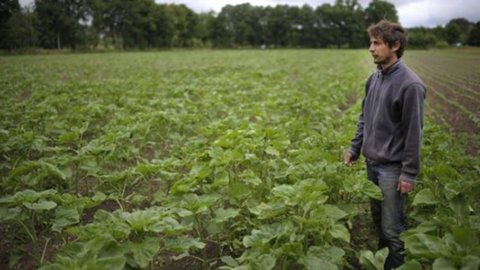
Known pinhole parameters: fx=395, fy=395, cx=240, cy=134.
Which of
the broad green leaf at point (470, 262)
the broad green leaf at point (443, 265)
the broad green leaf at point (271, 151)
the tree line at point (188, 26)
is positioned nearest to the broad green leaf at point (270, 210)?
the broad green leaf at point (443, 265)

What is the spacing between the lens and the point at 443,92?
1534 cm

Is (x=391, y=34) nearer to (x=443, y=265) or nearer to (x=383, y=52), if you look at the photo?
(x=383, y=52)

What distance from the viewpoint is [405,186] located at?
338 centimetres

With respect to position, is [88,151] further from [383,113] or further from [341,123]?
[341,123]

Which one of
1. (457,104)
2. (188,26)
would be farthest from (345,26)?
(457,104)

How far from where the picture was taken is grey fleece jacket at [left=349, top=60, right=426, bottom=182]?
10.9 ft

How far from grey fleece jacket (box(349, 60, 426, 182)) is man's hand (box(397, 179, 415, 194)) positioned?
42 mm

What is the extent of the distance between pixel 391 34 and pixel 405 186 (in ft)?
4.34

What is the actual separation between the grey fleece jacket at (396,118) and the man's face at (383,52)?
0.06m

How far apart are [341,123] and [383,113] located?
14.2 feet

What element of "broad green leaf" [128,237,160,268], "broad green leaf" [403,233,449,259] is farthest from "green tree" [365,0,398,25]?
"broad green leaf" [128,237,160,268]

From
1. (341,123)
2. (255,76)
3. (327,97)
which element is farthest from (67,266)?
A: (255,76)

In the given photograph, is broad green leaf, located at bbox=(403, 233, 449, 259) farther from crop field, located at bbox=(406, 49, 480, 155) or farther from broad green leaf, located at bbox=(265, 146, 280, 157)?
crop field, located at bbox=(406, 49, 480, 155)

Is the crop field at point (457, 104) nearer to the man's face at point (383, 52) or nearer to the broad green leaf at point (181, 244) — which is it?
the man's face at point (383, 52)
